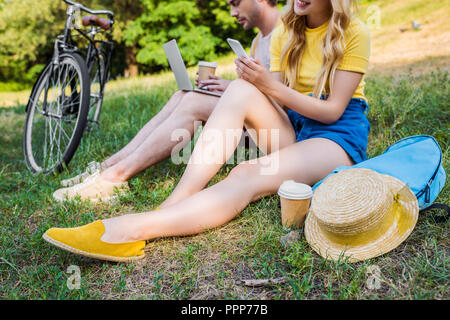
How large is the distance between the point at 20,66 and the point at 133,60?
8.32 metres

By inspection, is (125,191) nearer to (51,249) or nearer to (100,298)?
(51,249)

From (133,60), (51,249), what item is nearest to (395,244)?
(51,249)

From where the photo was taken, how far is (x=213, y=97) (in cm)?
218

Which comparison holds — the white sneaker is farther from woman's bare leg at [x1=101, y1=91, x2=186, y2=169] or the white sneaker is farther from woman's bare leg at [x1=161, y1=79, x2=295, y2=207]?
woman's bare leg at [x1=161, y1=79, x2=295, y2=207]

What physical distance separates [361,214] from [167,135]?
1221 mm

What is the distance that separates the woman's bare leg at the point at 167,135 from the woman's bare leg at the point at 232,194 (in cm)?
55

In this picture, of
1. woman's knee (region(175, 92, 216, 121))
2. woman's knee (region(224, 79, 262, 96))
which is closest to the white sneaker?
woman's knee (region(175, 92, 216, 121))

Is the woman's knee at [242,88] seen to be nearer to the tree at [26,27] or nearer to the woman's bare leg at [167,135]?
the woman's bare leg at [167,135]

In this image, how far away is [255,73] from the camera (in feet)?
5.74

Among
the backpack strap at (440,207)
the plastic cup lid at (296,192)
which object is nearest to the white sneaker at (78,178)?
the plastic cup lid at (296,192)

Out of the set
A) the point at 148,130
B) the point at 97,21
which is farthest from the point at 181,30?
the point at 148,130

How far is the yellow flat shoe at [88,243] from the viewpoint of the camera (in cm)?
142

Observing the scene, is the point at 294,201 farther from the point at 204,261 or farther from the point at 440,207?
the point at 440,207

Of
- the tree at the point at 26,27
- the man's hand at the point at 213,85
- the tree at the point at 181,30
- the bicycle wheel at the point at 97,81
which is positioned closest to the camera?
the man's hand at the point at 213,85
